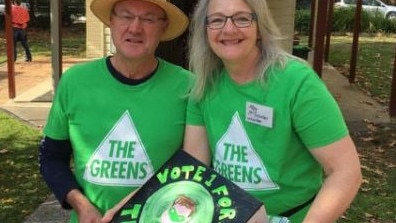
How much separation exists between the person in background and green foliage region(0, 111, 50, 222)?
347 cm

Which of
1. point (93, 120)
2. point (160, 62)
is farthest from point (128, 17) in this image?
point (93, 120)

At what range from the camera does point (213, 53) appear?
2.00 m

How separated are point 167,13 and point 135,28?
0.16 metres

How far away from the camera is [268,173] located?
6.19 feet

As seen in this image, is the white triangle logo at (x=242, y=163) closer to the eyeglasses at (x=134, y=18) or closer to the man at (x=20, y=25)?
the eyeglasses at (x=134, y=18)

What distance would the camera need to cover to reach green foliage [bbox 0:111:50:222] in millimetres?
5223

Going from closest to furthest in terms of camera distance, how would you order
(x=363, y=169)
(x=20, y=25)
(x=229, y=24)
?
(x=229, y=24) → (x=363, y=169) → (x=20, y=25)

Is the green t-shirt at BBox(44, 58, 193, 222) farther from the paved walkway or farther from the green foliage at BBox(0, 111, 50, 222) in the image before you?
the paved walkway

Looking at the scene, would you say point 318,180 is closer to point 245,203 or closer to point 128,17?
point 245,203

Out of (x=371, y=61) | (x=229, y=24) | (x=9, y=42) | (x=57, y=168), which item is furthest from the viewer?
(x=371, y=61)

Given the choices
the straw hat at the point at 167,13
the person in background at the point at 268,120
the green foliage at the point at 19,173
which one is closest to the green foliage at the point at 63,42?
the green foliage at the point at 19,173

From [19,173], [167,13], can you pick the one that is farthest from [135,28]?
[19,173]

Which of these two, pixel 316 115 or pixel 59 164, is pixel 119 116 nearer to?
pixel 59 164

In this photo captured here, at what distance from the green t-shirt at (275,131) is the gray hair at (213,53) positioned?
0.10 feet
